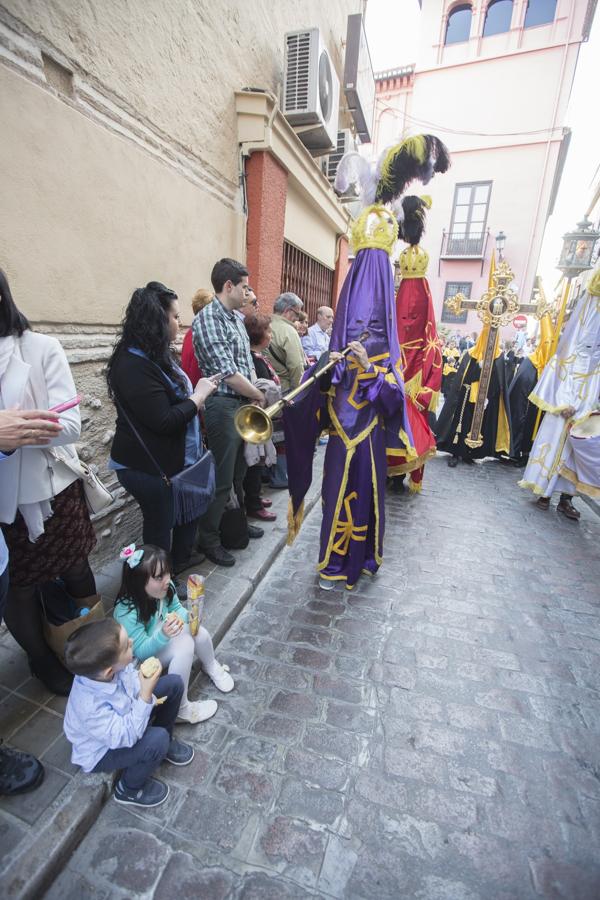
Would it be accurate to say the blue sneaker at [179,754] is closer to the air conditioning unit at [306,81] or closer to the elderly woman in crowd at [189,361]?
the elderly woman in crowd at [189,361]

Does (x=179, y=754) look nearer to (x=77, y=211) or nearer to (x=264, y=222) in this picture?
(x=77, y=211)

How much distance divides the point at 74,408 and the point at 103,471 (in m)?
1.40

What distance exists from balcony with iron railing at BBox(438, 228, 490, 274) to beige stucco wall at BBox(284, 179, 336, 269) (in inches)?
516

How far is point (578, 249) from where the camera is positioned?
7.11 m

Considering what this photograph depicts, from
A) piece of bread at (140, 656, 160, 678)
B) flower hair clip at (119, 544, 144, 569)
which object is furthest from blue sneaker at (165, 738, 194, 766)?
flower hair clip at (119, 544, 144, 569)

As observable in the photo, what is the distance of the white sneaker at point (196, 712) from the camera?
6.72 ft

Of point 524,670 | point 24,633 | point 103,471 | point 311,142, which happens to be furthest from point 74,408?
point 311,142

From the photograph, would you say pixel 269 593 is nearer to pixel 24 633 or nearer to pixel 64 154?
pixel 24 633

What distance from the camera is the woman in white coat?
1615 millimetres

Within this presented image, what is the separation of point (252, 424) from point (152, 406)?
1.96ft

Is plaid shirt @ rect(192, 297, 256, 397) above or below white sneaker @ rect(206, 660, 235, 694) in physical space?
above

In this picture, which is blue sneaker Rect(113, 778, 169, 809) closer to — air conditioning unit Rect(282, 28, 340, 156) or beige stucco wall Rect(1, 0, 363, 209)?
beige stucco wall Rect(1, 0, 363, 209)

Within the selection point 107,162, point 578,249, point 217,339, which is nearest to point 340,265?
point 578,249

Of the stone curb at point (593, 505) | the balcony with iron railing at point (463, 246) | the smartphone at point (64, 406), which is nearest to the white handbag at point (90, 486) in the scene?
the smartphone at point (64, 406)
